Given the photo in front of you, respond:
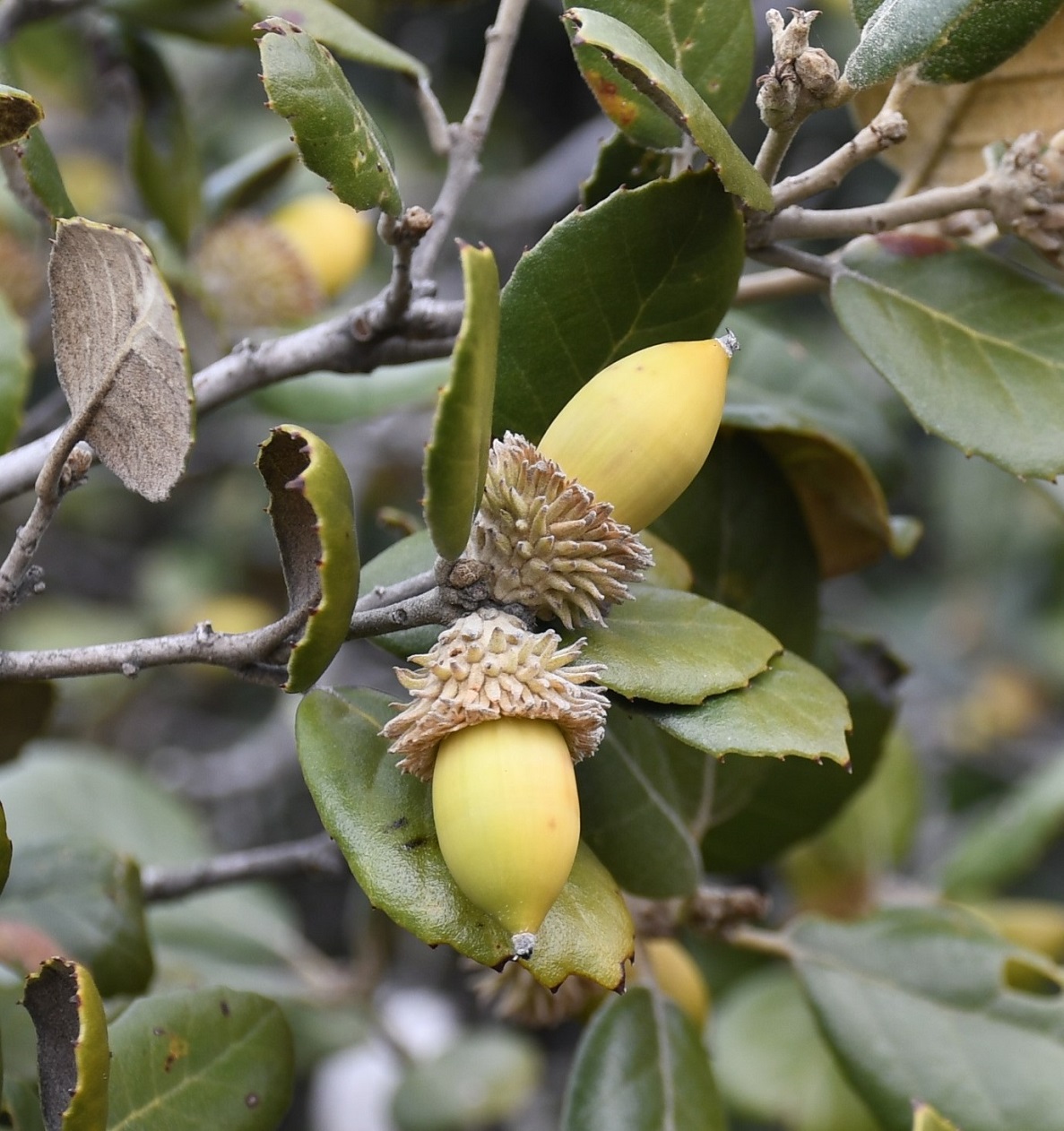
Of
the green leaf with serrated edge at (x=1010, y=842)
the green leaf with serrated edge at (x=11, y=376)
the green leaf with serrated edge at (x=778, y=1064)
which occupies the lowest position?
the green leaf with serrated edge at (x=778, y=1064)

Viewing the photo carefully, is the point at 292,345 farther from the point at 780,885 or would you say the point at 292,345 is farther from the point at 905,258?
the point at 780,885

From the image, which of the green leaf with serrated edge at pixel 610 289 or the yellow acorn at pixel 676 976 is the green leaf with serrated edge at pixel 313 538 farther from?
the yellow acorn at pixel 676 976

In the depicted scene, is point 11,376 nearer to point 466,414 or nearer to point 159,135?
point 159,135

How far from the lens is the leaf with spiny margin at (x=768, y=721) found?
23.8 inches

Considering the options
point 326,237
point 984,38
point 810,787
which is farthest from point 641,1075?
point 326,237

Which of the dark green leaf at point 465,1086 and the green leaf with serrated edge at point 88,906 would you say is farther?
the dark green leaf at point 465,1086

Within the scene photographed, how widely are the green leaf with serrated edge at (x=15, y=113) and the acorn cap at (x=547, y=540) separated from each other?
0.30m

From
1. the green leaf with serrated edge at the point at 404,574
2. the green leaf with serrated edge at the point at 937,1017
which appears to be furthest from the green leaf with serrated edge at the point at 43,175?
the green leaf with serrated edge at the point at 937,1017

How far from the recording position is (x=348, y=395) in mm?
1118

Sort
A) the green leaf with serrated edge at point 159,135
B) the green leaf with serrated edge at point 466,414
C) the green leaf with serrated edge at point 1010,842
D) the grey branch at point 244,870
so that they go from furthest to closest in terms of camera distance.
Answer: the green leaf with serrated edge at point 1010,842 < the green leaf with serrated edge at point 159,135 < the grey branch at point 244,870 < the green leaf with serrated edge at point 466,414

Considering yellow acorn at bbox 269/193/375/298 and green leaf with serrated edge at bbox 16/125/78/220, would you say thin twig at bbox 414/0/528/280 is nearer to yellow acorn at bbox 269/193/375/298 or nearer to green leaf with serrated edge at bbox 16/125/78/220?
green leaf with serrated edge at bbox 16/125/78/220

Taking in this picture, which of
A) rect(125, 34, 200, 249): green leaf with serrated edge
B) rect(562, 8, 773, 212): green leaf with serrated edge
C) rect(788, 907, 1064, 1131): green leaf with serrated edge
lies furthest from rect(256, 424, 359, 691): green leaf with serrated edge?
rect(125, 34, 200, 249): green leaf with serrated edge

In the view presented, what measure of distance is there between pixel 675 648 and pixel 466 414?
20 cm

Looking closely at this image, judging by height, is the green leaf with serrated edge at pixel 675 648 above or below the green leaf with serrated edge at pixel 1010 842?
above
